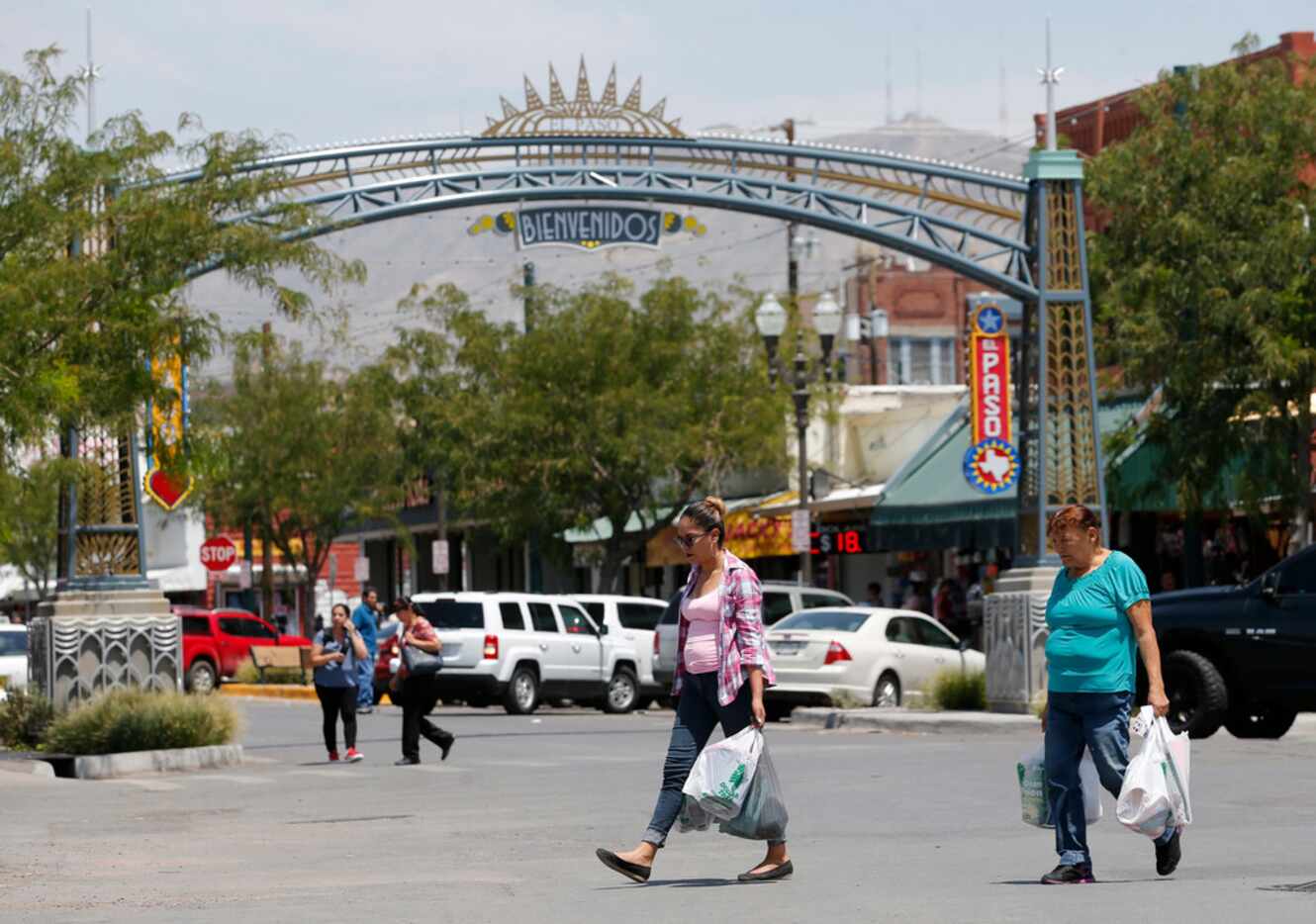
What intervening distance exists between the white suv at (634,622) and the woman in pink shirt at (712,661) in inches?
897

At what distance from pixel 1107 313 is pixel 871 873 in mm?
21401

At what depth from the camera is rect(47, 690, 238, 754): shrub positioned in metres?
21.9

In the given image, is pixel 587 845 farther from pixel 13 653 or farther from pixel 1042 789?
pixel 13 653

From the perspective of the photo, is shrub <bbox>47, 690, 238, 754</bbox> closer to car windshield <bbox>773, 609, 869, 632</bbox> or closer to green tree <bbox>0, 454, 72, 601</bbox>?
green tree <bbox>0, 454, 72, 601</bbox>

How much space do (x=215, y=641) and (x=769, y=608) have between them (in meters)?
15.9

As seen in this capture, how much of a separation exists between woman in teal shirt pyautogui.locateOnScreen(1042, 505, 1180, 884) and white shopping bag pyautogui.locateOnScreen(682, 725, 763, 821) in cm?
135

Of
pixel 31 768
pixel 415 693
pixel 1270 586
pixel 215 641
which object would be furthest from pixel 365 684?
pixel 1270 586

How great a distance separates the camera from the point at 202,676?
1769 inches

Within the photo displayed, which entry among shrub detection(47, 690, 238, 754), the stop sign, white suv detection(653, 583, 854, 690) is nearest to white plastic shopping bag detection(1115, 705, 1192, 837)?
shrub detection(47, 690, 238, 754)

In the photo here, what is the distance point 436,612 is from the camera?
33219mm

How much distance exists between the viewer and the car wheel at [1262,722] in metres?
22.6

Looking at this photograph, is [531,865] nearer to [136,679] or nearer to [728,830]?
[728,830]

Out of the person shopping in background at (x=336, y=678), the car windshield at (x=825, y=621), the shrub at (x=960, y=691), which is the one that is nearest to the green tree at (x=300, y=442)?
the car windshield at (x=825, y=621)

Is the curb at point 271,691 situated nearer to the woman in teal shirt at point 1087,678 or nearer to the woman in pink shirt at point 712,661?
the woman in pink shirt at point 712,661
